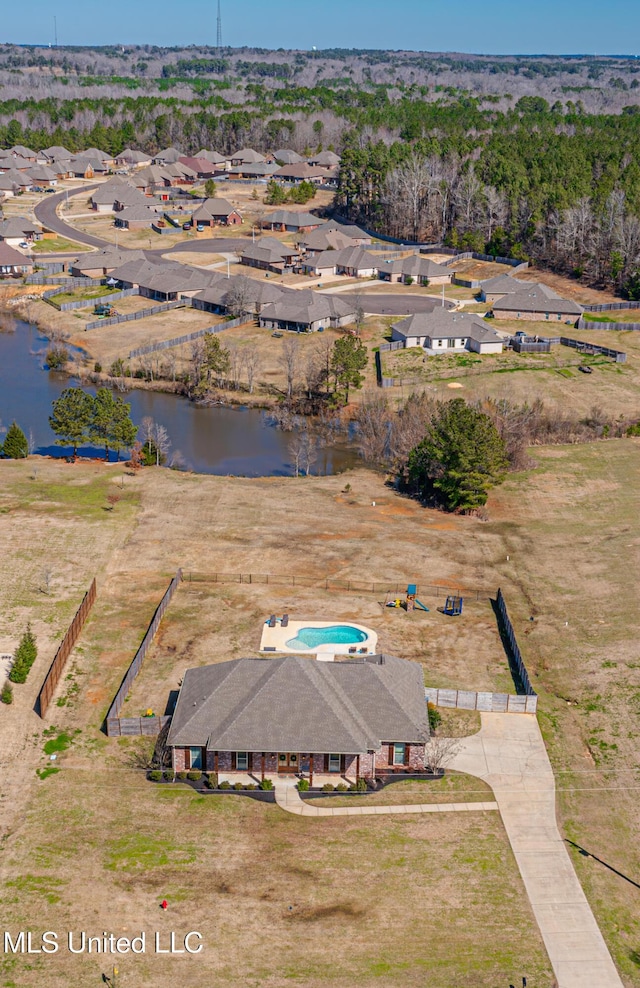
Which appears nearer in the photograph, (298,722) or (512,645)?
(298,722)

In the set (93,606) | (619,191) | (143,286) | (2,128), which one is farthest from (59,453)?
(2,128)

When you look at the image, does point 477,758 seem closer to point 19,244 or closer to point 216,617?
point 216,617

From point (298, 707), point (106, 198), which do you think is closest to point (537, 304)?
point (298, 707)

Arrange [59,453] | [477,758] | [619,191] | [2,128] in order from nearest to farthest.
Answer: [477,758]
[59,453]
[619,191]
[2,128]

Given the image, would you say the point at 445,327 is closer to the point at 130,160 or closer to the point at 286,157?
the point at 286,157

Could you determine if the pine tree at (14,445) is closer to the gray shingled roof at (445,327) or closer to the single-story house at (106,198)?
the gray shingled roof at (445,327)

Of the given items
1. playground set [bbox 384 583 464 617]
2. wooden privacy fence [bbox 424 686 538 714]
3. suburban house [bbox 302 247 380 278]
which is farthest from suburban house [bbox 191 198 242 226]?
wooden privacy fence [bbox 424 686 538 714]

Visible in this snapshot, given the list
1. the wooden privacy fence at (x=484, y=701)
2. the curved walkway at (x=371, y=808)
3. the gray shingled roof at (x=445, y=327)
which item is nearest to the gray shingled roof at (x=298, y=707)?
the wooden privacy fence at (x=484, y=701)
